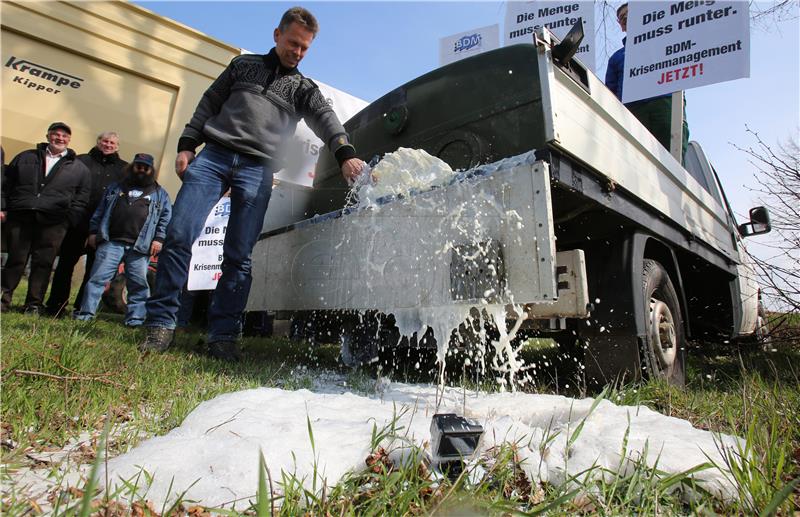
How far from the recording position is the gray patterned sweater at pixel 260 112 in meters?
2.80

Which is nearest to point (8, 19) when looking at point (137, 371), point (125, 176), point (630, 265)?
point (125, 176)

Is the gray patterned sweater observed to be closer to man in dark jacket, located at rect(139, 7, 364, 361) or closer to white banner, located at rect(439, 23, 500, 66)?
man in dark jacket, located at rect(139, 7, 364, 361)

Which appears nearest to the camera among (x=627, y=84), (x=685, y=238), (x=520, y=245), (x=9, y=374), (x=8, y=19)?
(x=9, y=374)

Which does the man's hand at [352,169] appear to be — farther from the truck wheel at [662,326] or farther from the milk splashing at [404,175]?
the truck wheel at [662,326]

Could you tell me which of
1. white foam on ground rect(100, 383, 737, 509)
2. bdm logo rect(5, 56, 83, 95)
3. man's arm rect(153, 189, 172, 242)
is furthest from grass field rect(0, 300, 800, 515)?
bdm logo rect(5, 56, 83, 95)

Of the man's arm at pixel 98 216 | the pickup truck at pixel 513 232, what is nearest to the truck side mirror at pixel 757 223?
the pickup truck at pixel 513 232

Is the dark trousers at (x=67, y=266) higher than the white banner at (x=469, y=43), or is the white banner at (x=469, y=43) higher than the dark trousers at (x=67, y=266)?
the white banner at (x=469, y=43)

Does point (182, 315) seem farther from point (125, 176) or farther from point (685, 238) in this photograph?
point (685, 238)

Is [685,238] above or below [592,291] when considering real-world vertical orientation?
above

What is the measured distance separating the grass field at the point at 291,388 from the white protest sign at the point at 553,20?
4.37 meters

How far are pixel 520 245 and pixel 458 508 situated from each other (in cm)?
117

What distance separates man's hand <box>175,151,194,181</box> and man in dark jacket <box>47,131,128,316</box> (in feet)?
8.57

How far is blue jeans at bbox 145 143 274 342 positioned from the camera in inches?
105

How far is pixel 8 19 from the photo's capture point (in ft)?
17.9
